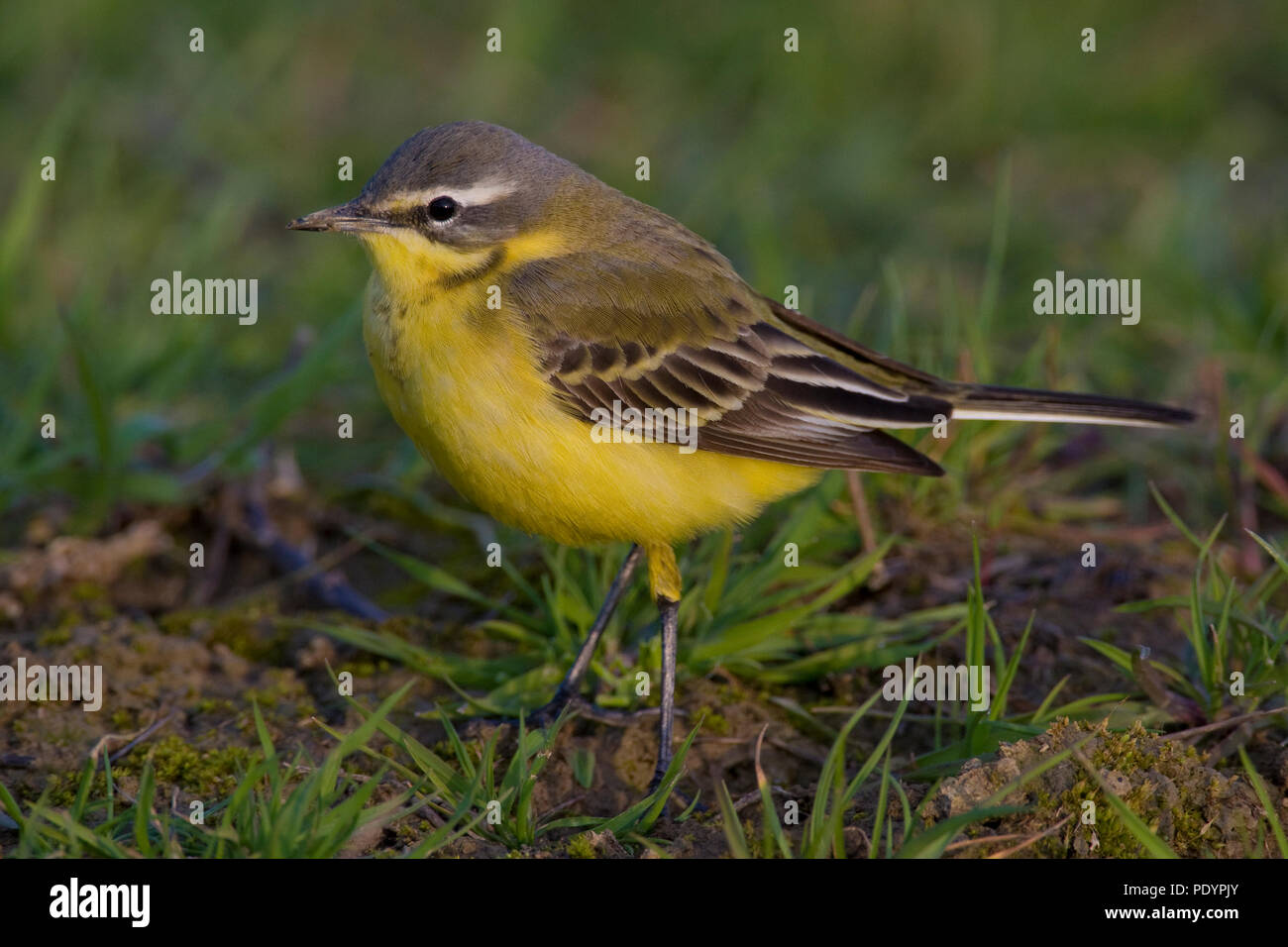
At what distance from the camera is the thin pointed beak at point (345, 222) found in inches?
236

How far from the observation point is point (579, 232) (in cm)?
628

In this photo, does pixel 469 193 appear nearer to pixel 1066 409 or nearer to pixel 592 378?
pixel 592 378

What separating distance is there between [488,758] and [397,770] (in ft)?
1.27

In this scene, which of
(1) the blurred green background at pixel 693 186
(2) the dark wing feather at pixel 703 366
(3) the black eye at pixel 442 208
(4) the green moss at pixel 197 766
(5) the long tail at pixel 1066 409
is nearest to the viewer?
(4) the green moss at pixel 197 766

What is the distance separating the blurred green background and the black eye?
1.65 m

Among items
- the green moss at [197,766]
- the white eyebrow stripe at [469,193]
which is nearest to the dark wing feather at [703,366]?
the white eyebrow stripe at [469,193]

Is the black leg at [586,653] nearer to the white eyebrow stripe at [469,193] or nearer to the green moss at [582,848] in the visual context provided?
the green moss at [582,848]

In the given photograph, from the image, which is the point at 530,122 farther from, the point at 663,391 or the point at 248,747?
the point at 248,747

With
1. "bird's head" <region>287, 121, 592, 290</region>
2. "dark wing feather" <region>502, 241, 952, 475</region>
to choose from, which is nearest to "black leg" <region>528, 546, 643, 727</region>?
"dark wing feather" <region>502, 241, 952, 475</region>

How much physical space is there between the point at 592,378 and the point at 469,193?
3.17 ft

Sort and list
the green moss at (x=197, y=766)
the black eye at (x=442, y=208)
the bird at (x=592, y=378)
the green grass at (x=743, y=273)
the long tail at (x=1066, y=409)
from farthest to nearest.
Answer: the long tail at (x=1066, y=409), the black eye at (x=442, y=208), the bird at (x=592, y=378), the green grass at (x=743, y=273), the green moss at (x=197, y=766)

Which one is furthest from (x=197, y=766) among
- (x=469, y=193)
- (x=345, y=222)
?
(x=469, y=193)

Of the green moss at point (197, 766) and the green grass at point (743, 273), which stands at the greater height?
the green grass at point (743, 273)

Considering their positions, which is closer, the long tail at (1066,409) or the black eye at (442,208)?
the black eye at (442,208)
